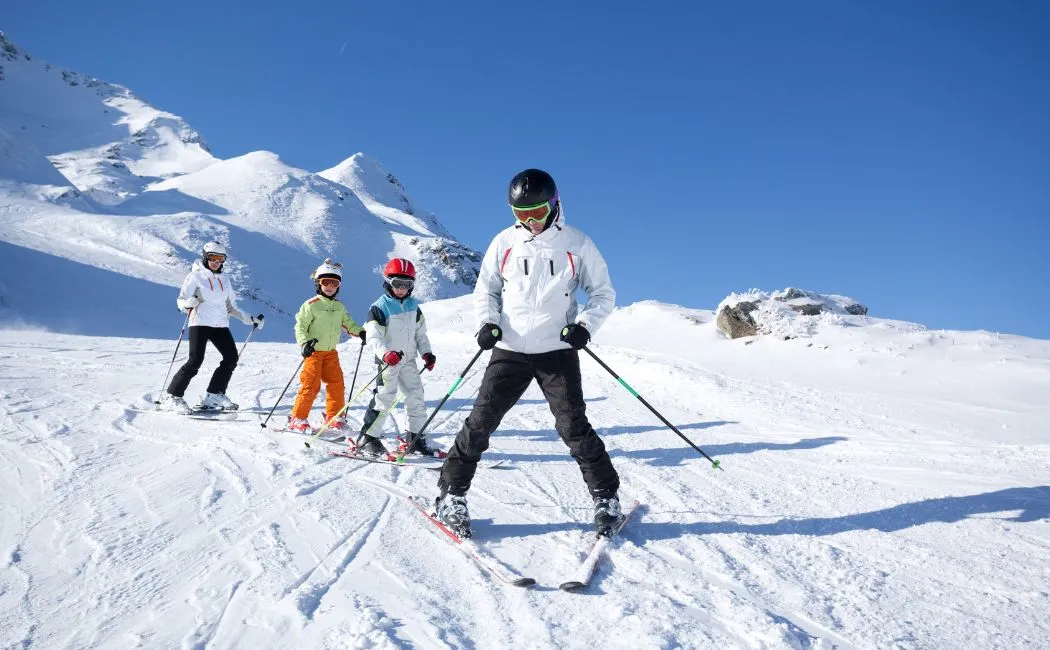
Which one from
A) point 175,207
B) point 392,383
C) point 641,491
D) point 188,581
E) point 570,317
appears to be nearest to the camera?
point 188,581

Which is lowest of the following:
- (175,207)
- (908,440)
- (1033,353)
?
(908,440)

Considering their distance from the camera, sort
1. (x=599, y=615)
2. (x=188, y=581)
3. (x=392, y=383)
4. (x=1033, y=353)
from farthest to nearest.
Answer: (x=1033, y=353) → (x=392, y=383) → (x=188, y=581) → (x=599, y=615)

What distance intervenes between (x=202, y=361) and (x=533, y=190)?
211 inches

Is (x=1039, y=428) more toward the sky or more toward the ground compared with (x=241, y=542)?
more toward the sky

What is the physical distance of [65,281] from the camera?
97.3ft

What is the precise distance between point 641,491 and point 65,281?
115 ft

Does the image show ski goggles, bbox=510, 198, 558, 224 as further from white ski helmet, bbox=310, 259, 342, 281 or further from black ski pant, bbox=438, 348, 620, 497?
white ski helmet, bbox=310, 259, 342, 281

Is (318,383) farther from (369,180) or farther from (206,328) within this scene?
(369,180)

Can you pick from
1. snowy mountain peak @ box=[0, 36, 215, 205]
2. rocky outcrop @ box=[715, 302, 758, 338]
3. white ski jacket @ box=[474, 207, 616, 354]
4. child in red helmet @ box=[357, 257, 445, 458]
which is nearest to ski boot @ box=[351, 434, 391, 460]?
child in red helmet @ box=[357, 257, 445, 458]

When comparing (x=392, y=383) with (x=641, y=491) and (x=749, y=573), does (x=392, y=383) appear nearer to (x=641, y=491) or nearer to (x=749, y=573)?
(x=641, y=491)

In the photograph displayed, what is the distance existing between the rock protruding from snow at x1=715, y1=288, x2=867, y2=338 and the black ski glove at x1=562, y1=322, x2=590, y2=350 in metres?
8.52

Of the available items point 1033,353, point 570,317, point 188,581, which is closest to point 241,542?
point 188,581

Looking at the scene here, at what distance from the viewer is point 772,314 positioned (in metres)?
11.7

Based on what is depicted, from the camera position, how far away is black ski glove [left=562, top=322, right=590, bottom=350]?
3.42 metres
